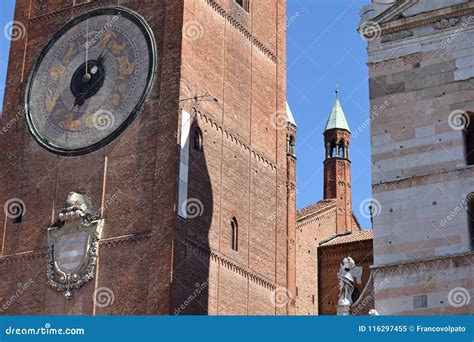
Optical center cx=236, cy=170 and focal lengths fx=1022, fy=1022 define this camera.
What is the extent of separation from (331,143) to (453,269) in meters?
38.0

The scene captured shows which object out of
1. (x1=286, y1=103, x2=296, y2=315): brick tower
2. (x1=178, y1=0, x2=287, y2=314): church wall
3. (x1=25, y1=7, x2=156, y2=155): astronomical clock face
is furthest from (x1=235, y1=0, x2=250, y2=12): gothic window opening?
(x1=286, y1=103, x2=296, y2=315): brick tower

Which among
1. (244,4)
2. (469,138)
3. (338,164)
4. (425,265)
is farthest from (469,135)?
(338,164)

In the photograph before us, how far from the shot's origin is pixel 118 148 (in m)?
29.8

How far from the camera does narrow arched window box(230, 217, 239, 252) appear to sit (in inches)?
1211

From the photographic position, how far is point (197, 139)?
2998 centimetres

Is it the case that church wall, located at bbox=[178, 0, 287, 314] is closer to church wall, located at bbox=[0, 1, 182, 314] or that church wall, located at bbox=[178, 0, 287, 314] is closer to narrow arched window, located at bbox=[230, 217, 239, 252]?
narrow arched window, located at bbox=[230, 217, 239, 252]

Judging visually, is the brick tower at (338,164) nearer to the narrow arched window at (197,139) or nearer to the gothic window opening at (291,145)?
the gothic window opening at (291,145)

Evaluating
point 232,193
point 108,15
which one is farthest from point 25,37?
point 232,193

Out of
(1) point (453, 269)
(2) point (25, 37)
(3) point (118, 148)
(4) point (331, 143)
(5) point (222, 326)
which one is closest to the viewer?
(5) point (222, 326)

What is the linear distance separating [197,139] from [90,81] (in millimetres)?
3924

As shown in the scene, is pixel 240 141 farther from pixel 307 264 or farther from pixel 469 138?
pixel 307 264

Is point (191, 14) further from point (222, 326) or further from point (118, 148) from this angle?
point (222, 326)

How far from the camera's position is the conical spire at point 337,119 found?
2131 inches

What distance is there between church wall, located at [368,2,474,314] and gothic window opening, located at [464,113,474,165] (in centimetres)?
16
